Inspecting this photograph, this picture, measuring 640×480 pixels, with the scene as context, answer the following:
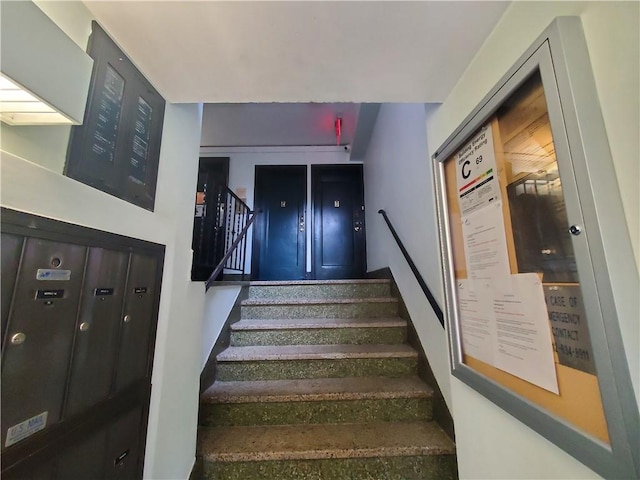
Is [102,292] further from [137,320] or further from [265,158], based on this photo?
[265,158]

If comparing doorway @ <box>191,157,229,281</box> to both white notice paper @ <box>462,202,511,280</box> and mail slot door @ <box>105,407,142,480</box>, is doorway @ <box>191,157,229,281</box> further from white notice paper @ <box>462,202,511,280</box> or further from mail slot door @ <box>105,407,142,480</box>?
white notice paper @ <box>462,202,511,280</box>

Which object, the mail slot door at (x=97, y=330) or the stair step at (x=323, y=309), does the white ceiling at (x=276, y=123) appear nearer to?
the stair step at (x=323, y=309)

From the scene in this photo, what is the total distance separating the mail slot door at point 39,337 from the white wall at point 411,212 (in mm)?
1184

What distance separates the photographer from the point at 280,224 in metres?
4.08

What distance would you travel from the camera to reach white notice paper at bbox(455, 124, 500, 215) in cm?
74

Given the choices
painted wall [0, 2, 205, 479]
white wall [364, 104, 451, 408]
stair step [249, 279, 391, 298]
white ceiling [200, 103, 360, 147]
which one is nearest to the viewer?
painted wall [0, 2, 205, 479]

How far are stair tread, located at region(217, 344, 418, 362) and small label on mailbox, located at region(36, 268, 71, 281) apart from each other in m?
1.40

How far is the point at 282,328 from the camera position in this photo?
6.72ft

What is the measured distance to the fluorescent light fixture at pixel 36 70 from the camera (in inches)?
17.5

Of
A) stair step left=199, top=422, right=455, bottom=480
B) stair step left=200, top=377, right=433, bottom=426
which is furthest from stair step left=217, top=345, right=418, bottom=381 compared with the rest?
stair step left=199, top=422, right=455, bottom=480

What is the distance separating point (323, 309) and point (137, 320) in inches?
66.5

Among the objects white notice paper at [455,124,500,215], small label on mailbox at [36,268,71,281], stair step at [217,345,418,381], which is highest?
white notice paper at [455,124,500,215]

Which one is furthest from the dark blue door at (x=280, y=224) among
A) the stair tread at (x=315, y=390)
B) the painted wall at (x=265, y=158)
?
the stair tread at (x=315, y=390)

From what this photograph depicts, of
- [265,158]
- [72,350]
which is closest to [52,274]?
[72,350]
